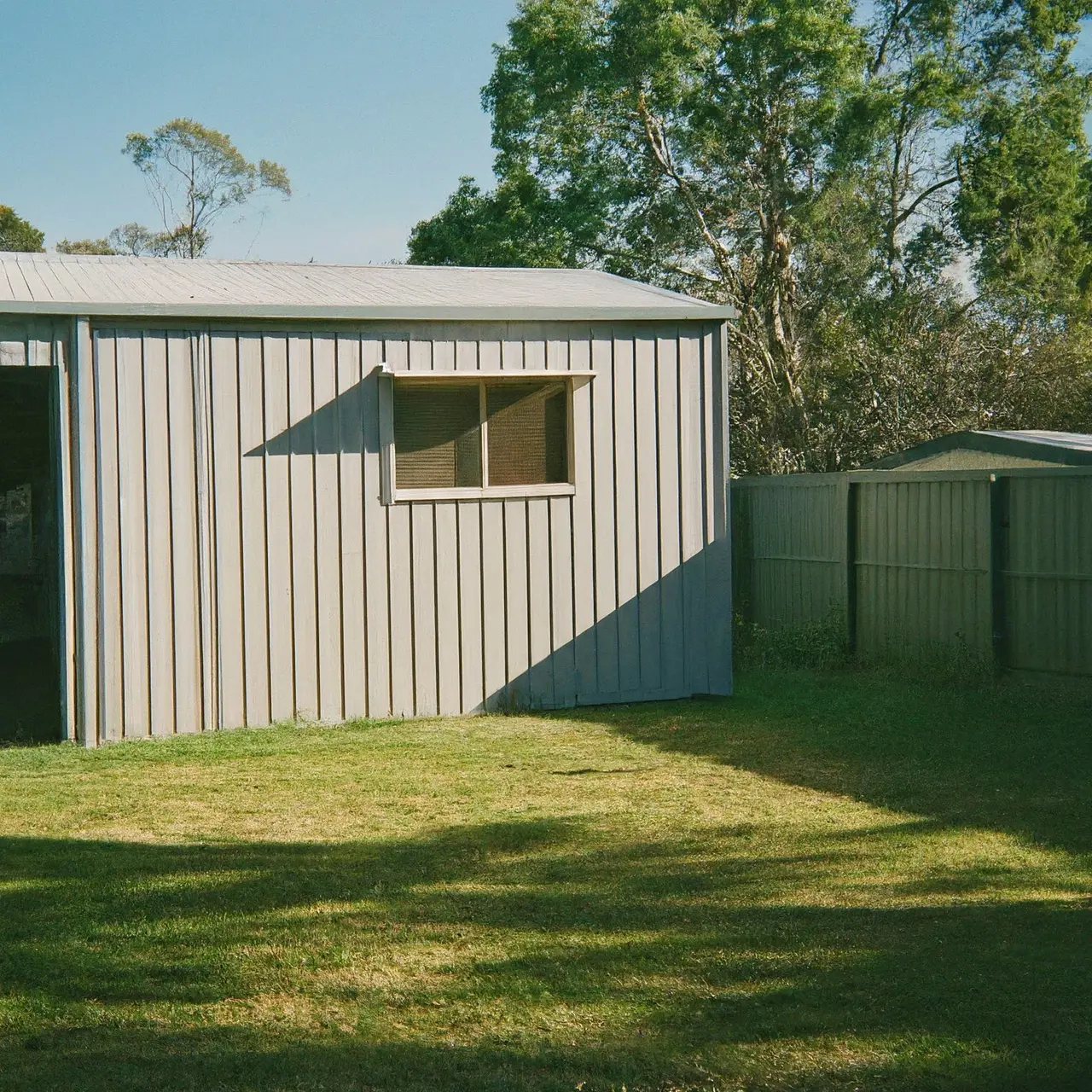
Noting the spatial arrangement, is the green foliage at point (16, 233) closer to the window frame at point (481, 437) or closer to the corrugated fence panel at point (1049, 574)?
the window frame at point (481, 437)

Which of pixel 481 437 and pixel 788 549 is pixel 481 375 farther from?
pixel 788 549

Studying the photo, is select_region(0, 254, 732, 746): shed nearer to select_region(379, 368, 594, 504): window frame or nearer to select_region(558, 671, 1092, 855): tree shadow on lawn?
select_region(379, 368, 594, 504): window frame

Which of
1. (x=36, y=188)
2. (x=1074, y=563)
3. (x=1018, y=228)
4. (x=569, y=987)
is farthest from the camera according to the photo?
(x=36, y=188)

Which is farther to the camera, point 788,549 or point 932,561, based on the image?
point 788,549

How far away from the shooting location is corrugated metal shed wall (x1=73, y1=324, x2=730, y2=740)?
8797 mm

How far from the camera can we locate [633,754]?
322 inches

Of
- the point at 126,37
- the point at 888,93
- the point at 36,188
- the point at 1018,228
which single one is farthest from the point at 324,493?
the point at 36,188

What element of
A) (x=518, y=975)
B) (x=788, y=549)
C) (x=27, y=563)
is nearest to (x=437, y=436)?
(x=788, y=549)

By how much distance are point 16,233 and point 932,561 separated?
33381mm

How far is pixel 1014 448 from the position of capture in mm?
11148

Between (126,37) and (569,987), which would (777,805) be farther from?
(126,37)

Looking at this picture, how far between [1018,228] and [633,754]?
20.5 meters

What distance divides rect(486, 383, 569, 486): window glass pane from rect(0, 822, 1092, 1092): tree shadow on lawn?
4399 millimetres

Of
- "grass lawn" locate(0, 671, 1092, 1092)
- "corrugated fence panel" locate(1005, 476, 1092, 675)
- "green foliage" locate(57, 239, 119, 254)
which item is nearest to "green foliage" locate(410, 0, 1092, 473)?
"corrugated fence panel" locate(1005, 476, 1092, 675)
